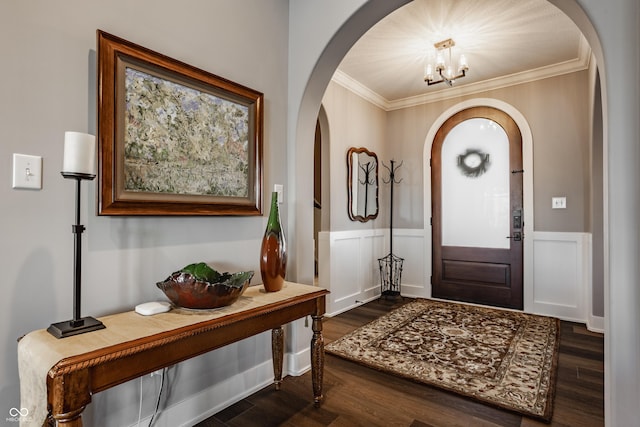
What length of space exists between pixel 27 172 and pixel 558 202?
4226mm

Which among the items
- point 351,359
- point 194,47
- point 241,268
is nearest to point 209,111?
point 194,47

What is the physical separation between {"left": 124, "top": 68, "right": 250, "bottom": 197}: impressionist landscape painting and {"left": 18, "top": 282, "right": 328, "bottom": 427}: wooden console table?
628 mm

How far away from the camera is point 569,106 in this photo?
11.3ft

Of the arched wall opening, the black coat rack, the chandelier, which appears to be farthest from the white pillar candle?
the black coat rack

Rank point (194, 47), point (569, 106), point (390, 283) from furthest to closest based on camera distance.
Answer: point (390, 283), point (569, 106), point (194, 47)

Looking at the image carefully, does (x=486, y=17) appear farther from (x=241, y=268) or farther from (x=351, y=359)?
(x=351, y=359)

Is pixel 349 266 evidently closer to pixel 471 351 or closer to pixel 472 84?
pixel 471 351

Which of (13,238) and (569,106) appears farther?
(569,106)

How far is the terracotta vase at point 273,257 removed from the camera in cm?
175

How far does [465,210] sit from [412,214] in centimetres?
66

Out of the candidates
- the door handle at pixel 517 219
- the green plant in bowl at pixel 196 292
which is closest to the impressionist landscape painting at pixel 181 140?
the green plant in bowl at pixel 196 292

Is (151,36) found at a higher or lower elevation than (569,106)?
lower

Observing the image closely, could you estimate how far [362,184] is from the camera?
13.5 ft

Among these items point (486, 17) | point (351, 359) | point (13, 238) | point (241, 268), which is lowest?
point (351, 359)
